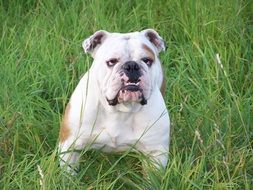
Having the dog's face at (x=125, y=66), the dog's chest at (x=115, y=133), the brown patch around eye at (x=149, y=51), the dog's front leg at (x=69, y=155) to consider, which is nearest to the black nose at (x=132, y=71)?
the dog's face at (x=125, y=66)

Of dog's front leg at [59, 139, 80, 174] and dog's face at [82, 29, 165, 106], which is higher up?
dog's face at [82, 29, 165, 106]

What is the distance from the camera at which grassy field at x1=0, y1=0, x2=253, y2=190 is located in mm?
2787

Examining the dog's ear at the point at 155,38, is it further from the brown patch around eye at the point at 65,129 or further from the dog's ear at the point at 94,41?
the brown patch around eye at the point at 65,129

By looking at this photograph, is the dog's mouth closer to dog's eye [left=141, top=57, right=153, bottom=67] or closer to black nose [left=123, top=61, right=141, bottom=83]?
black nose [left=123, top=61, right=141, bottom=83]

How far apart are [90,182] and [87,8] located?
5.03 feet

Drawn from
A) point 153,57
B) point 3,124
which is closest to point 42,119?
point 3,124

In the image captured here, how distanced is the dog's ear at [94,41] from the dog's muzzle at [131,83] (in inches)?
9.1

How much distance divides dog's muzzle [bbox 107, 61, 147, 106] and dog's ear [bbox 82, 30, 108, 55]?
0.23 metres

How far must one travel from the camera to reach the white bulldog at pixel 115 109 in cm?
282

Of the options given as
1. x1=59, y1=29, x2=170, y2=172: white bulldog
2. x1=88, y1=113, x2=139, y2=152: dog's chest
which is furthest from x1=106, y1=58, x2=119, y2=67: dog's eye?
x1=88, y1=113, x2=139, y2=152: dog's chest

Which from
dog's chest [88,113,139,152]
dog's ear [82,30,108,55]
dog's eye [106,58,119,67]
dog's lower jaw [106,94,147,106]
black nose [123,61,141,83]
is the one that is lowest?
dog's chest [88,113,139,152]

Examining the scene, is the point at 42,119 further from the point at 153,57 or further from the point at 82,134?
the point at 153,57

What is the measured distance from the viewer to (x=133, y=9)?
4.14 meters

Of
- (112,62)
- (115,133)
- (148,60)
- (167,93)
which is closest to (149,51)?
(148,60)
